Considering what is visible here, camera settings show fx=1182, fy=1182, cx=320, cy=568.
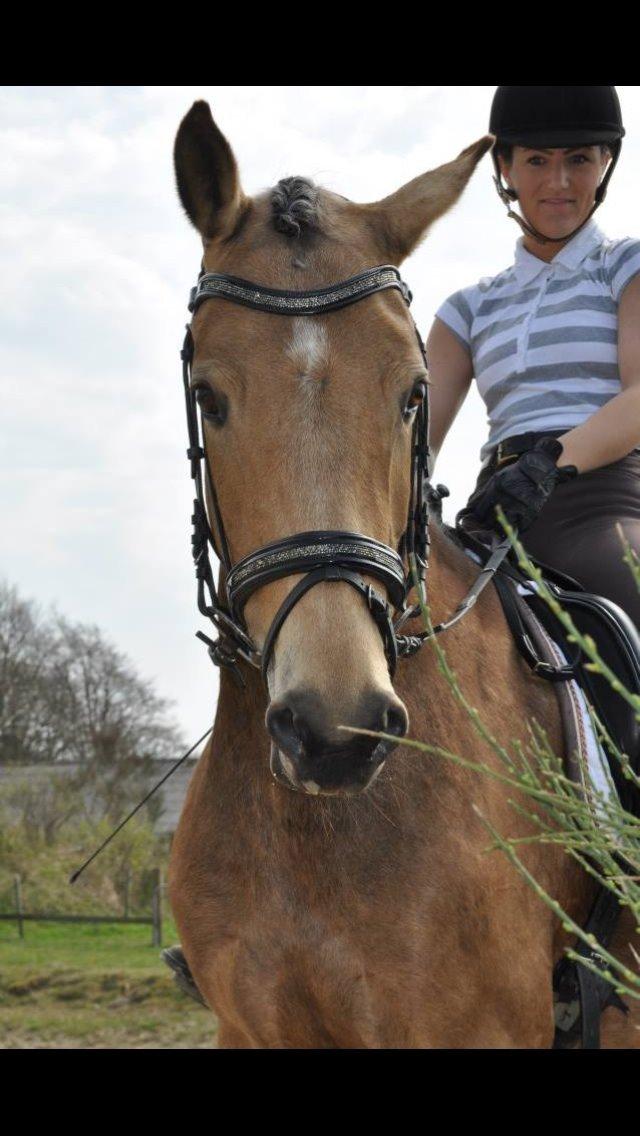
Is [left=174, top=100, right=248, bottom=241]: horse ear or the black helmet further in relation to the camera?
the black helmet

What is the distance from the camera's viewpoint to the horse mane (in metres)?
3.16

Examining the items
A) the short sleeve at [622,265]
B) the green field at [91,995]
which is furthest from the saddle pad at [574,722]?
the green field at [91,995]

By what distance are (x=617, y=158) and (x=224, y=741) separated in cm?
270

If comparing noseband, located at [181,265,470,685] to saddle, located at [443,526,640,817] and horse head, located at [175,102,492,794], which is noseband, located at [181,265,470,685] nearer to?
horse head, located at [175,102,492,794]

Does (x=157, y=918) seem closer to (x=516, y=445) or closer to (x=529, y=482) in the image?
(x=516, y=445)

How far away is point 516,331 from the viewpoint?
4281mm

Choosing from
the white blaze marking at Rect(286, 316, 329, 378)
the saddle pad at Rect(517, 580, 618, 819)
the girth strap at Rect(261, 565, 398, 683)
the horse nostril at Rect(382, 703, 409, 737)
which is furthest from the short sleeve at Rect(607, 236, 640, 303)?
the horse nostril at Rect(382, 703, 409, 737)

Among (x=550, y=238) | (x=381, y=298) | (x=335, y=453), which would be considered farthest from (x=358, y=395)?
(x=550, y=238)

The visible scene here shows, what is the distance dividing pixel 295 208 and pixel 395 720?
145cm

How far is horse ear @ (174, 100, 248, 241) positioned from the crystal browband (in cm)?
23

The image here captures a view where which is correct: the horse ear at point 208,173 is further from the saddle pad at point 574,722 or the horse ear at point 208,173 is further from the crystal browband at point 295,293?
the saddle pad at point 574,722

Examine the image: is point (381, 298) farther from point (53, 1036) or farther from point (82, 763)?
point (82, 763)

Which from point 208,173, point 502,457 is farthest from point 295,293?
point 502,457

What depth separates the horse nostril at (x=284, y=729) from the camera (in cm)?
252
